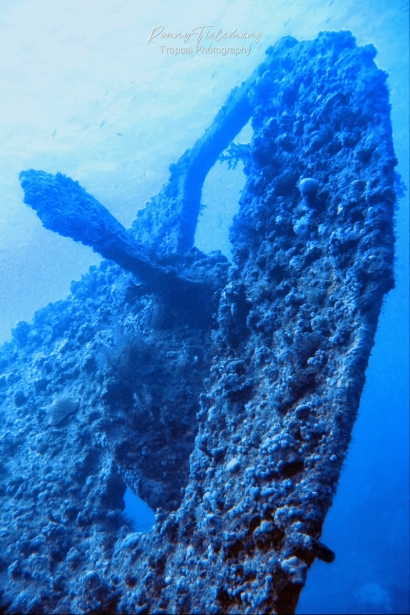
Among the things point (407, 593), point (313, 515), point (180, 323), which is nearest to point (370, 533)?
point (407, 593)

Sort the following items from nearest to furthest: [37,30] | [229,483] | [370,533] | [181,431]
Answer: [229,483], [181,431], [37,30], [370,533]

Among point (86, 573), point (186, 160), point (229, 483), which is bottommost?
point (86, 573)

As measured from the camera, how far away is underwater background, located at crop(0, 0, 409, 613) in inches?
739

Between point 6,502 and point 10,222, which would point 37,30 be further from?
point 6,502

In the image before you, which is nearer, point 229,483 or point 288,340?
point 229,483

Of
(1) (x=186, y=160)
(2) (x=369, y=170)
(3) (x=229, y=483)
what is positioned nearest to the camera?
(3) (x=229, y=483)

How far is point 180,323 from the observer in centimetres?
778

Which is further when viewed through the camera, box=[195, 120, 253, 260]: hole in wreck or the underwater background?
box=[195, 120, 253, 260]: hole in wreck

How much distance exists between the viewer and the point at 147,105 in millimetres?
23344

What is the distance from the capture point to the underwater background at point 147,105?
18781mm

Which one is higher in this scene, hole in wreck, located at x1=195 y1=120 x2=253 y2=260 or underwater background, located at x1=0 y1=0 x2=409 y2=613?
hole in wreck, located at x1=195 y1=120 x2=253 y2=260

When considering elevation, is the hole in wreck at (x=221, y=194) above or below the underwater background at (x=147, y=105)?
above

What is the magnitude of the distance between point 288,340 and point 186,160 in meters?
8.69

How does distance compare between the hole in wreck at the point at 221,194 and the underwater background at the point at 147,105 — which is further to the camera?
the hole in wreck at the point at 221,194
